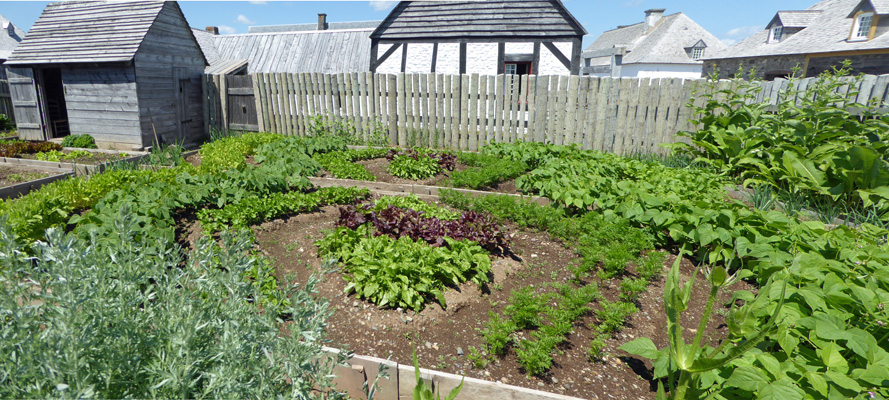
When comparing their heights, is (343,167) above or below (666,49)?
below

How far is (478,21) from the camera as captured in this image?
46.4 feet

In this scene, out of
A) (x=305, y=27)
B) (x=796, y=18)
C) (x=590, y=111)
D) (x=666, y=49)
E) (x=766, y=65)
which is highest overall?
(x=305, y=27)

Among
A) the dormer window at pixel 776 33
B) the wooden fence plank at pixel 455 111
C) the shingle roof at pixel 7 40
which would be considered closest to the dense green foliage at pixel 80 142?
the wooden fence plank at pixel 455 111

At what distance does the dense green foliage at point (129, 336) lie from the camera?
1394 mm

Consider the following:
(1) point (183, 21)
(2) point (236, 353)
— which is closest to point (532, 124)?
(2) point (236, 353)

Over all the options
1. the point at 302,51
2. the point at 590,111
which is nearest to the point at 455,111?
the point at 590,111

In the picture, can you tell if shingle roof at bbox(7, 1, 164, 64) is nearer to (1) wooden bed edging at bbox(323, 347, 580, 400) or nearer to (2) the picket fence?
(2) the picket fence

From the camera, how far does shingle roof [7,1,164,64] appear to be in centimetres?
964

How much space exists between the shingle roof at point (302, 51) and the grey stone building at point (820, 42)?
13.9 m

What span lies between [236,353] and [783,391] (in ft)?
7.72

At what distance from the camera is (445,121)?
31.9ft

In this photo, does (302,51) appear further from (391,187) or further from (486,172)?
(486,172)

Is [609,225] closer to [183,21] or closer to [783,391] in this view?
[783,391]

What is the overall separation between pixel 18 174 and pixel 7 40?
18933mm
